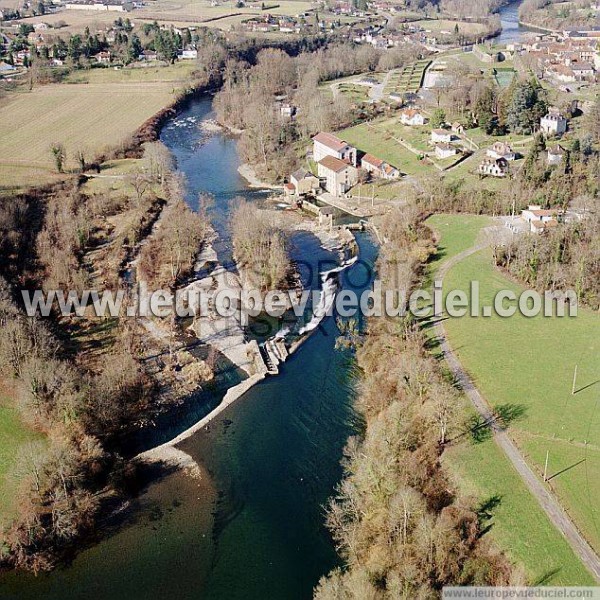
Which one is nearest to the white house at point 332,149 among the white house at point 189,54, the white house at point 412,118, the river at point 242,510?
the white house at point 412,118

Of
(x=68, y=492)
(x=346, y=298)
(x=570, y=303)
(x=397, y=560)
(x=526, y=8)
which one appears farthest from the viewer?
(x=526, y=8)

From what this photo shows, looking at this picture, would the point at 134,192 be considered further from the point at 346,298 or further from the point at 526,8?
the point at 526,8

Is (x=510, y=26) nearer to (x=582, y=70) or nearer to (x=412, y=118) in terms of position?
(x=582, y=70)

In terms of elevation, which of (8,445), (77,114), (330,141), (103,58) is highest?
(103,58)

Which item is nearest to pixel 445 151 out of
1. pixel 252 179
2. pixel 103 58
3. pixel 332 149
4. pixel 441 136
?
pixel 441 136

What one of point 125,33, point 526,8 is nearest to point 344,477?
point 125,33

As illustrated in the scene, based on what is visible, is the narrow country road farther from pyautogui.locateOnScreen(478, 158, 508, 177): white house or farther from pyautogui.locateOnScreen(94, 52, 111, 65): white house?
pyautogui.locateOnScreen(94, 52, 111, 65): white house
